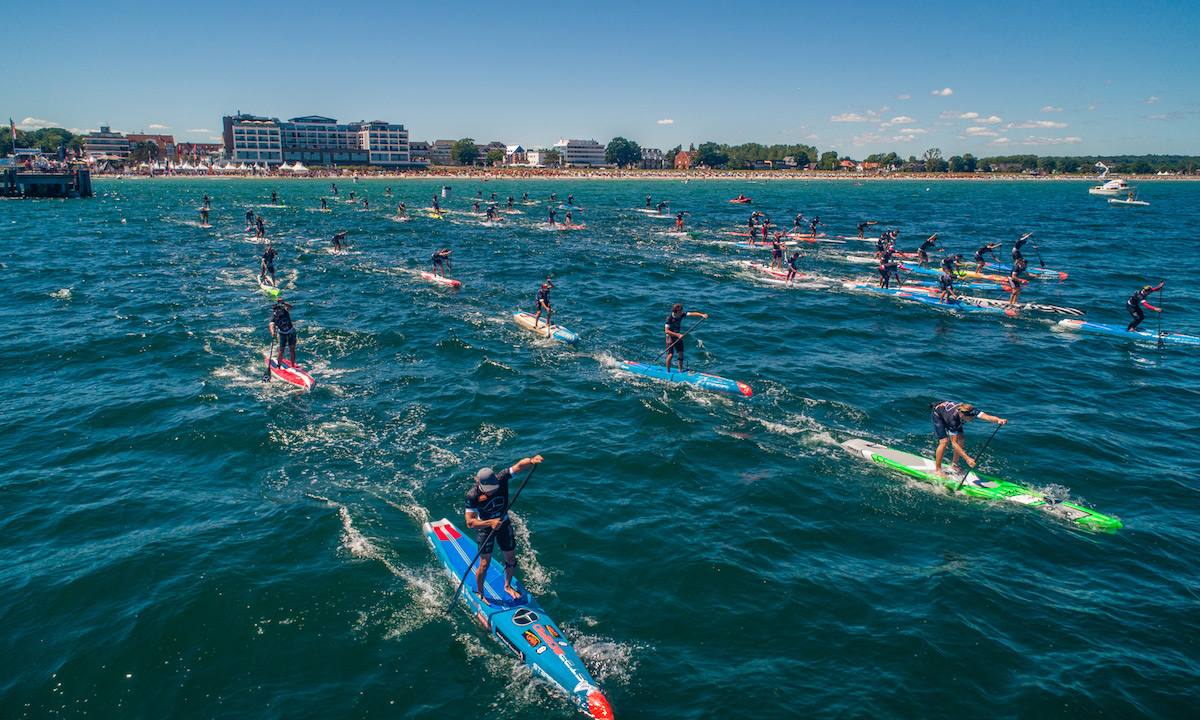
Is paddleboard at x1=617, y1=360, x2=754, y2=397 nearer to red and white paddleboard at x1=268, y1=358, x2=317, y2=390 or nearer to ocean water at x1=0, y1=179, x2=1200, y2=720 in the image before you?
ocean water at x1=0, y1=179, x2=1200, y2=720

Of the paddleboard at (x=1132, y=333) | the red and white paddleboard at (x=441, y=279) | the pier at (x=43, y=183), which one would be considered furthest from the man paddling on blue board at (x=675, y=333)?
the pier at (x=43, y=183)

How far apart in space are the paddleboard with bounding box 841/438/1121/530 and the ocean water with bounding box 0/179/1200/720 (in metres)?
0.36

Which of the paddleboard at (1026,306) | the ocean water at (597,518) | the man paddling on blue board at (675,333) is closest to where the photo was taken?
the ocean water at (597,518)

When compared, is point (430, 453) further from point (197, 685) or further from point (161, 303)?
point (161, 303)

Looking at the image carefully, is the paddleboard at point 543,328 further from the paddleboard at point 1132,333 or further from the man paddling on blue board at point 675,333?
the paddleboard at point 1132,333

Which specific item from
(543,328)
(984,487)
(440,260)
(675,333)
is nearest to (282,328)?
(543,328)

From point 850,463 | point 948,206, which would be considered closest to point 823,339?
point 850,463

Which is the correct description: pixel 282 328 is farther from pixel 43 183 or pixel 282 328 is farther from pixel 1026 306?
pixel 43 183

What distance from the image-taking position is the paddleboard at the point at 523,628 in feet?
31.4

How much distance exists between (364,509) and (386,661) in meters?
5.10

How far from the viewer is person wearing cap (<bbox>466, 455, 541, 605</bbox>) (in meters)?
10.6

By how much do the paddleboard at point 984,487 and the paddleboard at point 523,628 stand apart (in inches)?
427

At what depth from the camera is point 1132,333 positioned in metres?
29.8

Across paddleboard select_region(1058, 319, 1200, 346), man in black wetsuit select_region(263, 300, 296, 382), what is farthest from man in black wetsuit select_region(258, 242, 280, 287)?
paddleboard select_region(1058, 319, 1200, 346)
